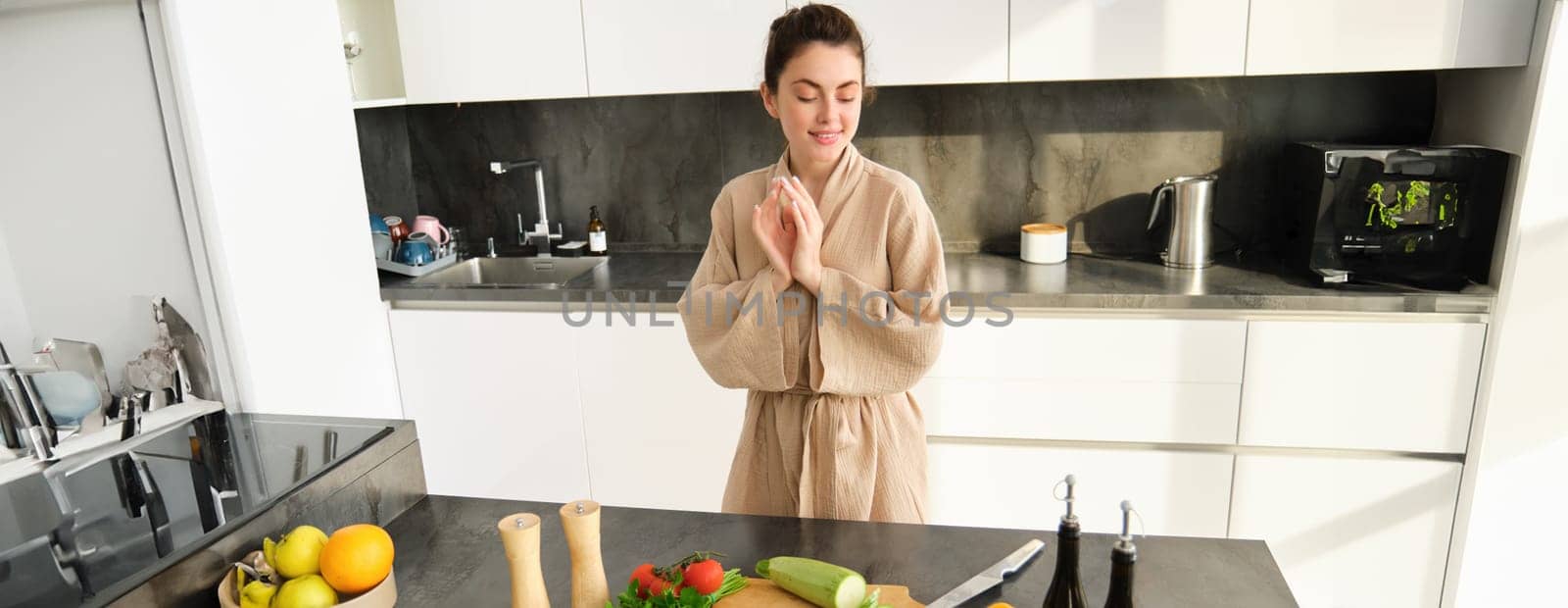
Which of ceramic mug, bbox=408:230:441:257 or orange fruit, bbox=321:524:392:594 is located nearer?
orange fruit, bbox=321:524:392:594

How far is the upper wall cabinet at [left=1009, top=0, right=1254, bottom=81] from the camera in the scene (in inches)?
87.4

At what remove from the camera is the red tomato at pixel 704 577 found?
966 mm

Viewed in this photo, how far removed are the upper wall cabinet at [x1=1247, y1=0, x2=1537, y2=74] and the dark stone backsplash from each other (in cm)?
36

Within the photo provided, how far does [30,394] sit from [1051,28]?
2160 millimetres

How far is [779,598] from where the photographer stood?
1027mm

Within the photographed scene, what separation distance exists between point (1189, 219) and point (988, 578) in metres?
1.70

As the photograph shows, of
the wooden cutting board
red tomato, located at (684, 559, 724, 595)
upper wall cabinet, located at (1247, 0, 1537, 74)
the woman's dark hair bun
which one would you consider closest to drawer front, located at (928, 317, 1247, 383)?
upper wall cabinet, located at (1247, 0, 1537, 74)

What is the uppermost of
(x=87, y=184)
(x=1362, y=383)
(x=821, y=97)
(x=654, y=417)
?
(x=821, y=97)

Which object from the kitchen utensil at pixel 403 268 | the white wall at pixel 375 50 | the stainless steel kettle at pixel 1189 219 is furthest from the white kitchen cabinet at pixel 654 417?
the stainless steel kettle at pixel 1189 219

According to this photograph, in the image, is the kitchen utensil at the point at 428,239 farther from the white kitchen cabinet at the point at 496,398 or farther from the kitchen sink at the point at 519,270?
the white kitchen cabinet at the point at 496,398

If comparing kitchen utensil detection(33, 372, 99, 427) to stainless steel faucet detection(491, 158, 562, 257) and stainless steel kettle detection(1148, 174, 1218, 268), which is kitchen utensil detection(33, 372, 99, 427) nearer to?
stainless steel faucet detection(491, 158, 562, 257)

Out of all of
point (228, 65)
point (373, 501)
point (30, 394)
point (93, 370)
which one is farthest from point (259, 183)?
point (373, 501)

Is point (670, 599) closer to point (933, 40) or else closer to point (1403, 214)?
point (933, 40)

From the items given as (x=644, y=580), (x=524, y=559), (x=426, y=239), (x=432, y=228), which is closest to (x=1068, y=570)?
(x=644, y=580)
